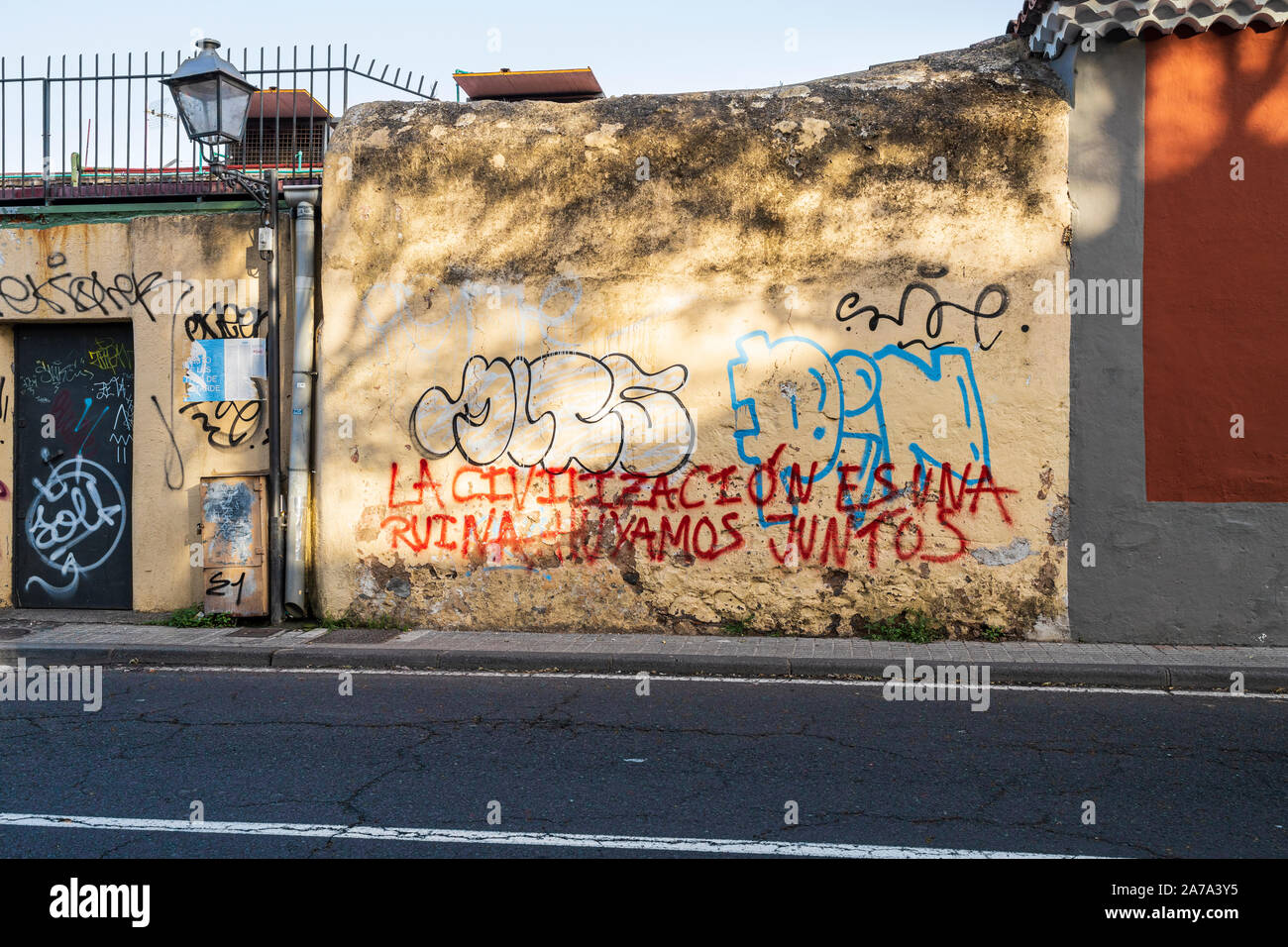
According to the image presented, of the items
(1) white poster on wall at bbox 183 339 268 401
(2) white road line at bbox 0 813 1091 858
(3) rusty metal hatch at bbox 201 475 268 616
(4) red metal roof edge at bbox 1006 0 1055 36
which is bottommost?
(2) white road line at bbox 0 813 1091 858

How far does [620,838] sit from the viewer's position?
4520 millimetres

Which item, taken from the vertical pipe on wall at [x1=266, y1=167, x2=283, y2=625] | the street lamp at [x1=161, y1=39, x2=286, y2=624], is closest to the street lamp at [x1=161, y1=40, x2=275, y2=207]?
the street lamp at [x1=161, y1=39, x2=286, y2=624]

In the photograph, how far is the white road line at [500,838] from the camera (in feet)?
14.3

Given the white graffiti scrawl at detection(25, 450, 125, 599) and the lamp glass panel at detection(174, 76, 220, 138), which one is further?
the white graffiti scrawl at detection(25, 450, 125, 599)

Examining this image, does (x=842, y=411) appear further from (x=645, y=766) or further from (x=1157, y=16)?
(x=645, y=766)

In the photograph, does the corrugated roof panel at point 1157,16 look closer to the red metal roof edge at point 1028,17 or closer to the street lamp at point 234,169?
the red metal roof edge at point 1028,17

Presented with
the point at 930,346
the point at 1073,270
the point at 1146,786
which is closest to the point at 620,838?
the point at 1146,786

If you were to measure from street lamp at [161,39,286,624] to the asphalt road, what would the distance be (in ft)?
7.06

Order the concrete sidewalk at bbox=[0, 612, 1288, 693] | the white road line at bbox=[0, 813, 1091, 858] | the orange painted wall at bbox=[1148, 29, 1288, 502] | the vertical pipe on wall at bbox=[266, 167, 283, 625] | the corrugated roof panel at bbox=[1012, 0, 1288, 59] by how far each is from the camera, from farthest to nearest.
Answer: the vertical pipe on wall at bbox=[266, 167, 283, 625], the orange painted wall at bbox=[1148, 29, 1288, 502], the corrugated roof panel at bbox=[1012, 0, 1288, 59], the concrete sidewalk at bbox=[0, 612, 1288, 693], the white road line at bbox=[0, 813, 1091, 858]

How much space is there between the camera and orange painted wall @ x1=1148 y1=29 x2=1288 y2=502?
8.30 metres

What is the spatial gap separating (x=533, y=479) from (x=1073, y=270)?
15.0ft

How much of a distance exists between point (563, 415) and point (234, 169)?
348 cm

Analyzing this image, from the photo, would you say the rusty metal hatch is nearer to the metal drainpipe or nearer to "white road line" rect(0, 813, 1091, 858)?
Result: the metal drainpipe

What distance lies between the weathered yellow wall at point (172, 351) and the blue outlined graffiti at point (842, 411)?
412 cm
